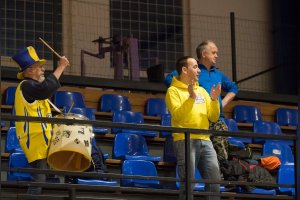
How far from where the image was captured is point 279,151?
9.91 meters

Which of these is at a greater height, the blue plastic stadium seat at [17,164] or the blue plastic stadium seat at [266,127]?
the blue plastic stadium seat at [266,127]

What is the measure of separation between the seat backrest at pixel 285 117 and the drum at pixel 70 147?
5.29 m

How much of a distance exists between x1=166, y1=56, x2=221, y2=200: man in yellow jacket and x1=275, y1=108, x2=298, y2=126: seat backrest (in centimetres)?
436

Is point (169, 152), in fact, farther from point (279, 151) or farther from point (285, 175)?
point (279, 151)

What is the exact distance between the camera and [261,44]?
46.1ft

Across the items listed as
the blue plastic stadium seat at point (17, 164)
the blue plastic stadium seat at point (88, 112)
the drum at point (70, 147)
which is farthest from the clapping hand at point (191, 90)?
the blue plastic stadium seat at point (88, 112)

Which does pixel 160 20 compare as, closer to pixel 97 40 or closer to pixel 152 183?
pixel 97 40

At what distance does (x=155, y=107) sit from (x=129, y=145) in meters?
1.84

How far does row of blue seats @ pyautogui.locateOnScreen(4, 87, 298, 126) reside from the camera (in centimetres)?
1002

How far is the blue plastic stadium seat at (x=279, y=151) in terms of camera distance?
32.2 feet

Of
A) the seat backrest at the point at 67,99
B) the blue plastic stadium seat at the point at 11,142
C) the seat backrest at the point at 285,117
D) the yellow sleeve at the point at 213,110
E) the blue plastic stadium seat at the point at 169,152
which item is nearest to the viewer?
the yellow sleeve at the point at 213,110

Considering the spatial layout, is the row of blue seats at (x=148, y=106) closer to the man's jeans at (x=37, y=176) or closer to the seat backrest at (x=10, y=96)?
the seat backrest at (x=10, y=96)

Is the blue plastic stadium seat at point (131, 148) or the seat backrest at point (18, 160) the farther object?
the blue plastic stadium seat at point (131, 148)

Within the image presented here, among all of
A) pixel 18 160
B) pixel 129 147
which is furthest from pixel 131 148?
pixel 18 160
